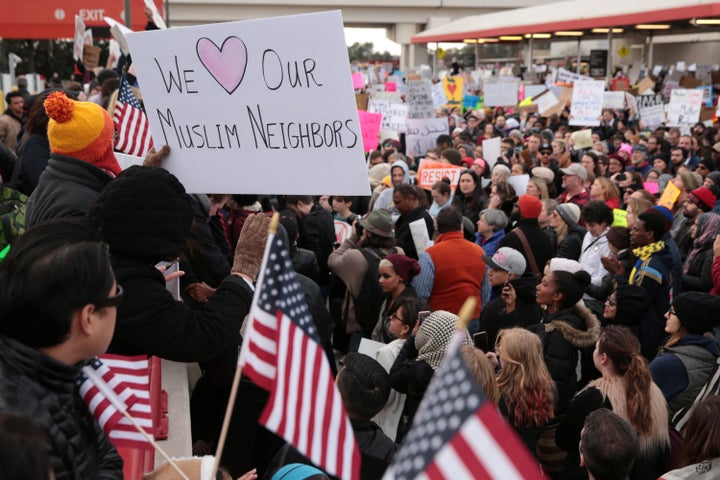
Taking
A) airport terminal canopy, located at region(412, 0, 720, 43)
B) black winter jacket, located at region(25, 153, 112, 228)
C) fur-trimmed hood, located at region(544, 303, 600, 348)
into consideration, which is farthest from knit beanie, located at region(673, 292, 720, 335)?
airport terminal canopy, located at region(412, 0, 720, 43)

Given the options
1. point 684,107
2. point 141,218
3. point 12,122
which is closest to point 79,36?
point 12,122

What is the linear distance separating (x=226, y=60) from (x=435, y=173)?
7.52m

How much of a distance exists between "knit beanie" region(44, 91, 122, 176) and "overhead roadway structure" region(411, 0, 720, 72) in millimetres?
21704

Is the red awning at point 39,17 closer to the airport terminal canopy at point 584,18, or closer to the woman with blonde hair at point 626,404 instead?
the airport terminal canopy at point 584,18

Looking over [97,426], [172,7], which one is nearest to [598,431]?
[97,426]

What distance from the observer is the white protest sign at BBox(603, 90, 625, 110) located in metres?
21.4

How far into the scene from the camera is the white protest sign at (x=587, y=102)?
17438mm

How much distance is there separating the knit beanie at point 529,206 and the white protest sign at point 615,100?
1495 centimetres

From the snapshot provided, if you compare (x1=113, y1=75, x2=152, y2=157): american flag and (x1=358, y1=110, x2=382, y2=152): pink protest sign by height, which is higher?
(x1=113, y1=75, x2=152, y2=157): american flag

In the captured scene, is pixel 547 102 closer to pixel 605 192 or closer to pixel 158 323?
pixel 605 192

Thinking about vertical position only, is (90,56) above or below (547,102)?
above

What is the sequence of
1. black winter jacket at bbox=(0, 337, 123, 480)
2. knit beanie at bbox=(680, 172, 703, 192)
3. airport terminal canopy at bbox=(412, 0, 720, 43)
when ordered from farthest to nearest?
airport terminal canopy at bbox=(412, 0, 720, 43) < knit beanie at bbox=(680, 172, 703, 192) < black winter jacket at bbox=(0, 337, 123, 480)

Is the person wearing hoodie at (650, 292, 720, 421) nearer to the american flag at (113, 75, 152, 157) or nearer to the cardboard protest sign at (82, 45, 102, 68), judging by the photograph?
the american flag at (113, 75, 152, 157)

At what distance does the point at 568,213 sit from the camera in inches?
334
